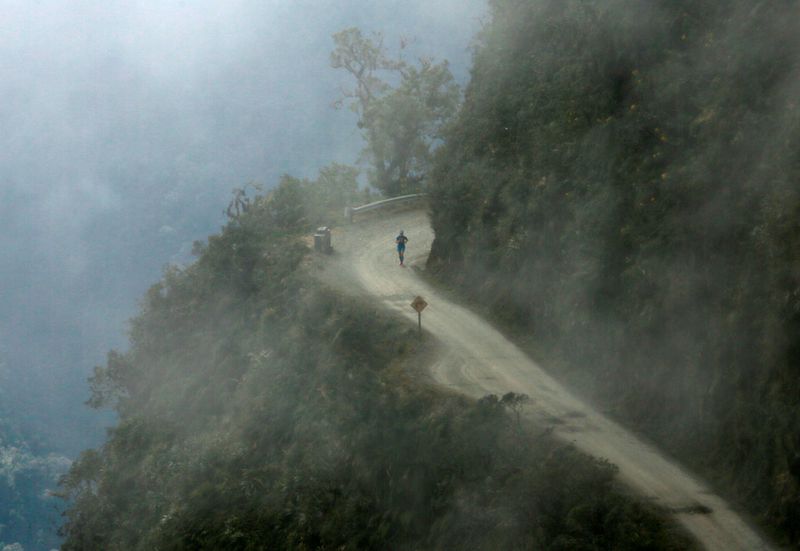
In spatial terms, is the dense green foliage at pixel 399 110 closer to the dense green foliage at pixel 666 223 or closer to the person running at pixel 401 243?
the person running at pixel 401 243

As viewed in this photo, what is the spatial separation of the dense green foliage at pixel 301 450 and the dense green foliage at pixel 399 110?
13.9m

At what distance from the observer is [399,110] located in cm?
4719

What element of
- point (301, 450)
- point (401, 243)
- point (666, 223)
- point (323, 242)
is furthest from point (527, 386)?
point (323, 242)

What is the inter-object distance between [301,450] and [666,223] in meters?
10.5

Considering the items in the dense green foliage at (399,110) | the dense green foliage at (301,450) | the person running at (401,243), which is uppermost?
the dense green foliage at (399,110)

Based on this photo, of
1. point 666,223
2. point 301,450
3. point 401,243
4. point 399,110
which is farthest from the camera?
point 399,110

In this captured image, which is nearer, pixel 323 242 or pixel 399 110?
pixel 323 242

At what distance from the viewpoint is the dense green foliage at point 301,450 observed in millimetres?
14938

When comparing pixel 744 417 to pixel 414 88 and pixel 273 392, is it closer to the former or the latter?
pixel 273 392

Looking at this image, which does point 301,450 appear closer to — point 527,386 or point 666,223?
point 527,386

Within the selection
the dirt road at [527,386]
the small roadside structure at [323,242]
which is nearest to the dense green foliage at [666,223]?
the dirt road at [527,386]

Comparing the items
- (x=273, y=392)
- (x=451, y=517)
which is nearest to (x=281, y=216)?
(x=273, y=392)

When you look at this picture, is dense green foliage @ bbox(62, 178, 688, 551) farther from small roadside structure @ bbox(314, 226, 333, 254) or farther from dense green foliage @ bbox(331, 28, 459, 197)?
dense green foliage @ bbox(331, 28, 459, 197)

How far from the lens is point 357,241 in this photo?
3559 centimetres
